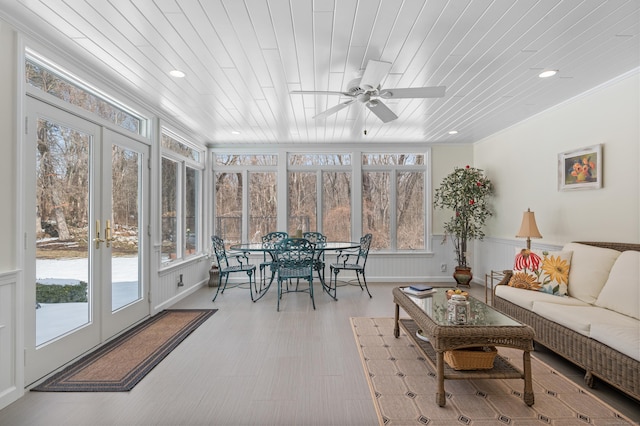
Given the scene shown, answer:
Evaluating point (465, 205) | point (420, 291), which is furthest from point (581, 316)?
point (465, 205)

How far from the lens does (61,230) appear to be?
266 cm

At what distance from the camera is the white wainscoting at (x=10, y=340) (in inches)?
82.7

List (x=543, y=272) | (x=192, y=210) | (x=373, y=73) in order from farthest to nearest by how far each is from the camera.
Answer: (x=192, y=210) → (x=543, y=272) → (x=373, y=73)

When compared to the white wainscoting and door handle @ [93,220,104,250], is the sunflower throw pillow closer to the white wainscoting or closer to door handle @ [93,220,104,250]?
door handle @ [93,220,104,250]

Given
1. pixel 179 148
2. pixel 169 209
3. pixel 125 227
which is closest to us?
pixel 125 227

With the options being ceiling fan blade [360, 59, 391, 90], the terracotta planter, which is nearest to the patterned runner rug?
ceiling fan blade [360, 59, 391, 90]

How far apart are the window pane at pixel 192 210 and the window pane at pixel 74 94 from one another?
1.76m

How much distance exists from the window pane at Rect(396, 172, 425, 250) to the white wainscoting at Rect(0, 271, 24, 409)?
5205mm

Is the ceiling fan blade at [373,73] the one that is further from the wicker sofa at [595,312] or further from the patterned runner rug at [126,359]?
the patterned runner rug at [126,359]

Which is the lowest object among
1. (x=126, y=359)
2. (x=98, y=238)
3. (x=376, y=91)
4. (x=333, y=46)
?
(x=126, y=359)

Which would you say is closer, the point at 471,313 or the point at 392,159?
the point at 471,313

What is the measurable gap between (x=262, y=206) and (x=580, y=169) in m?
4.68

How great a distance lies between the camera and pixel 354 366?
8.79 feet

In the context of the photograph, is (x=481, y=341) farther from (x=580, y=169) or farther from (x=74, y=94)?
(x=74, y=94)
